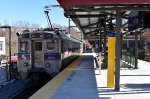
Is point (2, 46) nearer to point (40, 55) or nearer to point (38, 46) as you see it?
point (38, 46)

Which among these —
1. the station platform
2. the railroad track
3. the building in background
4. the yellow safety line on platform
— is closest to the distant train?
the railroad track

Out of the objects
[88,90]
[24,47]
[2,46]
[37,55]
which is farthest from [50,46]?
[2,46]

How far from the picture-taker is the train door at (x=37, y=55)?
61.7 feet

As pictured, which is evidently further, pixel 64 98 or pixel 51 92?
pixel 51 92

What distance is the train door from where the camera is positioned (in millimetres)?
18812

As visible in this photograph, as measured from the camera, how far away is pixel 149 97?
39.5 feet

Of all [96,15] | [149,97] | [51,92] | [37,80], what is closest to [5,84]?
→ [37,80]

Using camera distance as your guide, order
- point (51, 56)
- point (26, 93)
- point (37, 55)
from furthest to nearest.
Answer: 1. point (37, 55)
2. point (51, 56)
3. point (26, 93)

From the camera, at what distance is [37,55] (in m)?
18.9

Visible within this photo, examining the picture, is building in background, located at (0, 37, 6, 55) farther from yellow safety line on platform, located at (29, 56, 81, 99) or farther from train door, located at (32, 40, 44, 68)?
yellow safety line on platform, located at (29, 56, 81, 99)

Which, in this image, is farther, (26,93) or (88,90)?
(26,93)

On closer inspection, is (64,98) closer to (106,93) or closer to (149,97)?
(106,93)

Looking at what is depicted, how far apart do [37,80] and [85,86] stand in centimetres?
481

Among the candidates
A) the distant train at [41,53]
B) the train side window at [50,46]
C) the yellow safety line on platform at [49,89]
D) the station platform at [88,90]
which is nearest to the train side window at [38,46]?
the distant train at [41,53]
